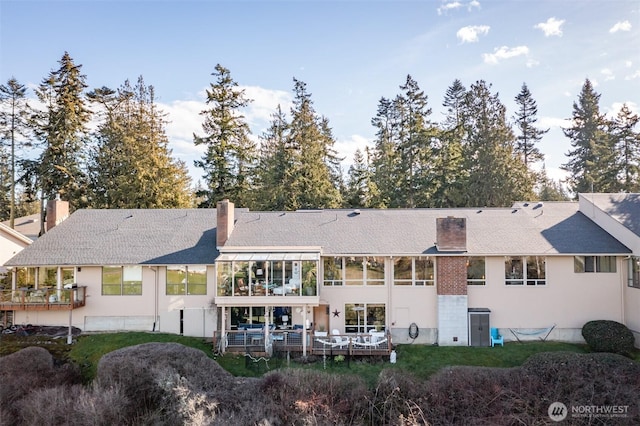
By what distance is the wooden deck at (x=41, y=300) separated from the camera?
65.3 ft

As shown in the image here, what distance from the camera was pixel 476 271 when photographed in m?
20.3

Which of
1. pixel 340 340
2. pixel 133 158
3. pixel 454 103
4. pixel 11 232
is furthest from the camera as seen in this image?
pixel 454 103

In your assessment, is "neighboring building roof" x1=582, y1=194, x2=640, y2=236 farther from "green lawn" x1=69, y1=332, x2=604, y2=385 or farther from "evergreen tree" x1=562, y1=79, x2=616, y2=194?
"evergreen tree" x1=562, y1=79, x2=616, y2=194

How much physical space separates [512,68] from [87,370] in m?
25.8

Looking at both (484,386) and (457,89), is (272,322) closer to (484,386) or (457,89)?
(484,386)

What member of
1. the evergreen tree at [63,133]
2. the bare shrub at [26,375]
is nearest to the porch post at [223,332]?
the bare shrub at [26,375]

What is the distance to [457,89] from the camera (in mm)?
42031

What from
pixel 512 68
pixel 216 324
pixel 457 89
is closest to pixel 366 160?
pixel 457 89

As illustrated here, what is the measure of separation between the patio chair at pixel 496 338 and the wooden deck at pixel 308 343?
16.8ft

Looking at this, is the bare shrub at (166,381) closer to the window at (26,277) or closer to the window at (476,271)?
the window at (26,277)

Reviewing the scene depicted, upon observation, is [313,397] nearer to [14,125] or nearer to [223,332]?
[223,332]

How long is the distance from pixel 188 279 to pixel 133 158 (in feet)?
55.7

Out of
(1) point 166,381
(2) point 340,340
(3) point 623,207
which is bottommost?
(1) point 166,381

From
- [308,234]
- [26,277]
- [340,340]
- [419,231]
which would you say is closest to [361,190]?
[419,231]
